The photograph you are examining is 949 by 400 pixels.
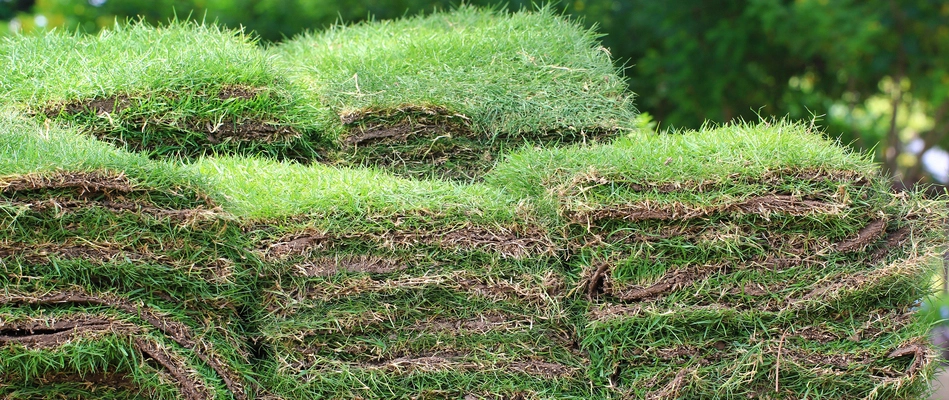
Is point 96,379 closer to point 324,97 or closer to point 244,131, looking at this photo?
point 244,131

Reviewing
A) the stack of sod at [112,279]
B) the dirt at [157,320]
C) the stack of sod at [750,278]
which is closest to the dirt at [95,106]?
the stack of sod at [112,279]

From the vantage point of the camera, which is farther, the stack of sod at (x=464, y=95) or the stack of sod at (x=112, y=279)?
the stack of sod at (x=464, y=95)

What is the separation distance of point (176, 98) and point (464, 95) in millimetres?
1081

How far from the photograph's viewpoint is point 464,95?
338 centimetres

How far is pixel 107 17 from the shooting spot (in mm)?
9305

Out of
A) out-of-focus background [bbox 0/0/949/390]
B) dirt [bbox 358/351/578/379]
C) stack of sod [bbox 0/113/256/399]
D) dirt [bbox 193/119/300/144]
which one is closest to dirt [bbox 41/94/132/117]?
dirt [bbox 193/119/300/144]

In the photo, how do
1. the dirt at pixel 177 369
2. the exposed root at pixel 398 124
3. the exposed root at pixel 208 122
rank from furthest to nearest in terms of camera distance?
the exposed root at pixel 398 124 → the exposed root at pixel 208 122 → the dirt at pixel 177 369

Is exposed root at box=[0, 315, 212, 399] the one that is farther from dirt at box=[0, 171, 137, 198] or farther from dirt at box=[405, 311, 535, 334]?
dirt at box=[405, 311, 535, 334]

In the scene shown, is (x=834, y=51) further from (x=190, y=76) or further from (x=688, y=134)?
(x=190, y=76)

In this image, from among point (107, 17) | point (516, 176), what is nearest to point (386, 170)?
point (516, 176)

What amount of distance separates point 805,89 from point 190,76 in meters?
8.28

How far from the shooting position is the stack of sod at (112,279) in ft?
7.33

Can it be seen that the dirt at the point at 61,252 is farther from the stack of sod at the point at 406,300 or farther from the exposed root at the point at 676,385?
the exposed root at the point at 676,385

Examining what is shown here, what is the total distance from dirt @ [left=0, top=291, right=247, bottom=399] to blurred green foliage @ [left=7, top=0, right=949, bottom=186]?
5527 mm
